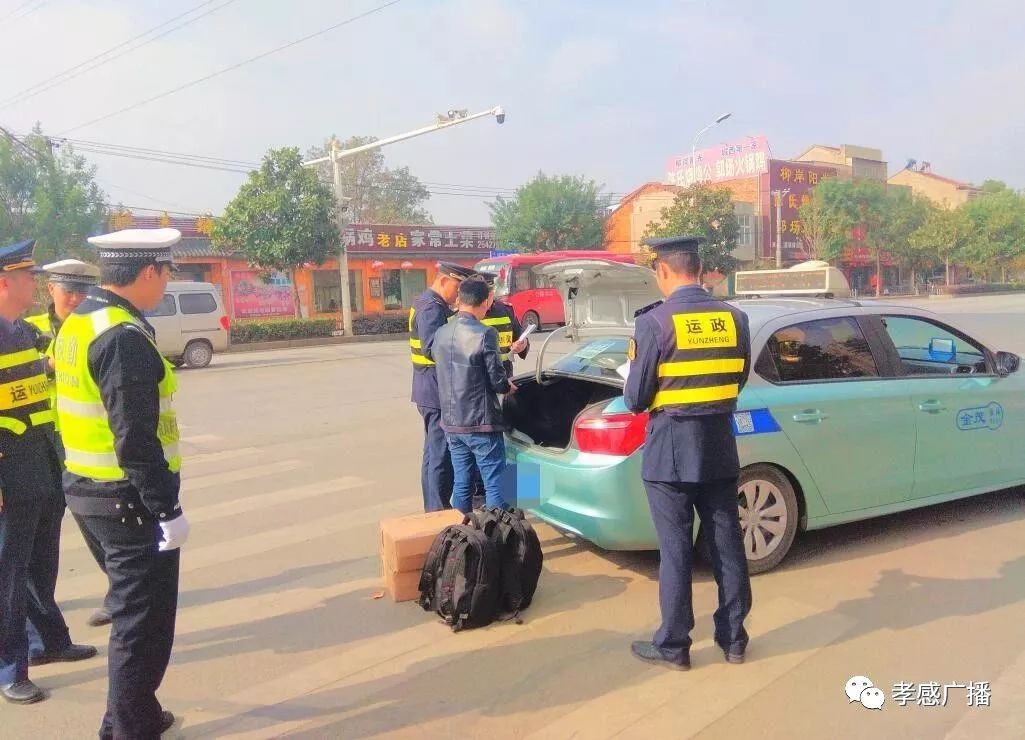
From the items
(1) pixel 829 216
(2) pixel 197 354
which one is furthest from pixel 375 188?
(2) pixel 197 354

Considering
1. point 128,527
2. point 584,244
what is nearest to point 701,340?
point 128,527

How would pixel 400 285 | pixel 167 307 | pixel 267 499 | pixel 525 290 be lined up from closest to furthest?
pixel 267 499 < pixel 167 307 < pixel 525 290 < pixel 400 285


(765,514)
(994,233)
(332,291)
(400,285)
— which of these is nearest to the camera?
(765,514)

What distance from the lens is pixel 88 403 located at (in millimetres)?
2750

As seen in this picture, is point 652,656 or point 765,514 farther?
point 765,514

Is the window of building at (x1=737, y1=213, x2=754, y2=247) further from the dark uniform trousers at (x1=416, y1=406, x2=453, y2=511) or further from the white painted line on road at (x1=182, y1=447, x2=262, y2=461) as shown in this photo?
the dark uniform trousers at (x1=416, y1=406, x2=453, y2=511)

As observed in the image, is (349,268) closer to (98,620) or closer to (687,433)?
(98,620)

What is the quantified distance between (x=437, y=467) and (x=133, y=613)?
269cm

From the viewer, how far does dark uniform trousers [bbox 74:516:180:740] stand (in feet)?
9.05

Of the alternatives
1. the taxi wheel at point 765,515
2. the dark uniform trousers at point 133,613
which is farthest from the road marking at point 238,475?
the taxi wheel at point 765,515

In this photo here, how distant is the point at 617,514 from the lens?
4273mm

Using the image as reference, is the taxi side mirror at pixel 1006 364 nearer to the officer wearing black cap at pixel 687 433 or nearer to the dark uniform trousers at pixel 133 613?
the officer wearing black cap at pixel 687 433

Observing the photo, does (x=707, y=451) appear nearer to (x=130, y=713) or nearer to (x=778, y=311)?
(x=778, y=311)

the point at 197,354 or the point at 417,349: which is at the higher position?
the point at 417,349
